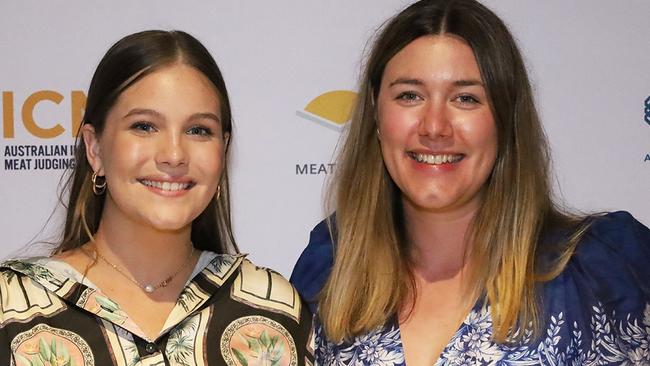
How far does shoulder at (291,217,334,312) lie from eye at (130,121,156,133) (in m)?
0.58

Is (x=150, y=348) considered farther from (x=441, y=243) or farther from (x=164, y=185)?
(x=441, y=243)

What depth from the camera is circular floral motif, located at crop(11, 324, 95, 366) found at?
1.85m

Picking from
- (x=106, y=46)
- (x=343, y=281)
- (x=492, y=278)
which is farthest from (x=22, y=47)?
(x=492, y=278)

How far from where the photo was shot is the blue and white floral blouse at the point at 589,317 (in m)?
1.97

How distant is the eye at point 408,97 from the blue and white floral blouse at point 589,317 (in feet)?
1.52

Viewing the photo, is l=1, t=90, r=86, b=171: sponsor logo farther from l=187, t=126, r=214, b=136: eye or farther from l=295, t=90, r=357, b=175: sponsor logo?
l=187, t=126, r=214, b=136: eye

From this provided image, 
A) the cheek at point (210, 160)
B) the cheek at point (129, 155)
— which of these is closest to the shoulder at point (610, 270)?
the cheek at point (210, 160)

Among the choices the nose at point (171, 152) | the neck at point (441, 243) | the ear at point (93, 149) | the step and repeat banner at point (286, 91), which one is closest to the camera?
the nose at point (171, 152)

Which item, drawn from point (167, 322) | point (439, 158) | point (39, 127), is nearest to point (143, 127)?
point (167, 322)

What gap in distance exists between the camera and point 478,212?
87.4 inches

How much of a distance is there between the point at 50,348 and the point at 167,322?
24 centimetres

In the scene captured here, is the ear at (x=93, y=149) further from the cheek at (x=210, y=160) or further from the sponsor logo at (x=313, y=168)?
the sponsor logo at (x=313, y=168)

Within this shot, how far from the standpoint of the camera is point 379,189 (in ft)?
7.59

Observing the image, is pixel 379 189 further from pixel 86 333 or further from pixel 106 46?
pixel 106 46
